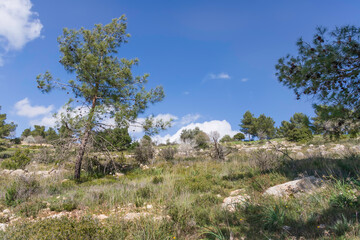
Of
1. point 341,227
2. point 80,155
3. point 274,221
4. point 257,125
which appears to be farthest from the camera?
Answer: point 257,125

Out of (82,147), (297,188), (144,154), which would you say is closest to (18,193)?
(82,147)

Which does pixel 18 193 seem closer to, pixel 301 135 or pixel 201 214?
pixel 201 214

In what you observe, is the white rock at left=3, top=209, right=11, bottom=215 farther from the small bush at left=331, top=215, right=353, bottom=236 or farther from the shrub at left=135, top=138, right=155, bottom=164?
the shrub at left=135, top=138, right=155, bottom=164

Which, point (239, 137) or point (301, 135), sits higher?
point (239, 137)

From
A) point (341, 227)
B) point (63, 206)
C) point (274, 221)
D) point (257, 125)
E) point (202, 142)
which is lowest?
point (274, 221)

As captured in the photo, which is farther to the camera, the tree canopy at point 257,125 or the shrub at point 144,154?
the tree canopy at point 257,125

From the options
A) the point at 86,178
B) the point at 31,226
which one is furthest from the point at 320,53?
the point at 86,178

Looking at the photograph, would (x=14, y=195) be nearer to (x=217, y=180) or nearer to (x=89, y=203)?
(x=89, y=203)

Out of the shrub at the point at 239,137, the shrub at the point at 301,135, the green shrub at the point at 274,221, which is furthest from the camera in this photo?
the shrub at the point at 239,137

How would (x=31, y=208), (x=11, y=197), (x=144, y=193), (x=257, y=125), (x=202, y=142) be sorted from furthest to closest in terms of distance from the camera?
(x=257, y=125), (x=202, y=142), (x=144, y=193), (x=11, y=197), (x=31, y=208)

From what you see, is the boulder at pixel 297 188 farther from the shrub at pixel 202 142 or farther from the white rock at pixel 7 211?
the shrub at pixel 202 142

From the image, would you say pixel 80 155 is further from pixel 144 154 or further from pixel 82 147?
pixel 144 154

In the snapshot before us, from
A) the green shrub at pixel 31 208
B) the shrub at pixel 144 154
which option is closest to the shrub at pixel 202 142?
the shrub at pixel 144 154

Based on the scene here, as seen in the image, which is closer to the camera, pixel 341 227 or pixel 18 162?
pixel 341 227
